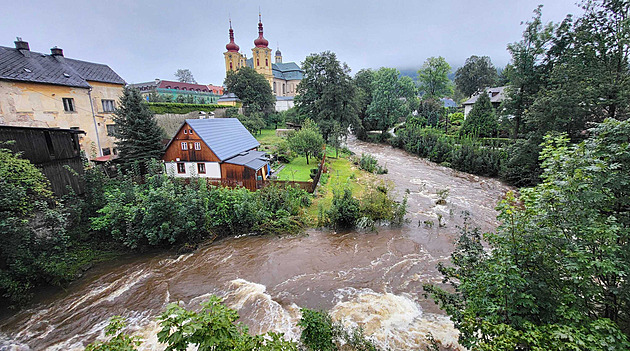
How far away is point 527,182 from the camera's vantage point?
1919 centimetres

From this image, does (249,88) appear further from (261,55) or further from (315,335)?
(315,335)

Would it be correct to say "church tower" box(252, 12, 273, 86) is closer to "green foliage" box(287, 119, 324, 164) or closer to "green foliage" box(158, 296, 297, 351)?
"green foliage" box(287, 119, 324, 164)

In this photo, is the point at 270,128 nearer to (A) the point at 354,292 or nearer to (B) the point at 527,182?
(B) the point at 527,182

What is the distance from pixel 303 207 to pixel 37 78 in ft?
62.3

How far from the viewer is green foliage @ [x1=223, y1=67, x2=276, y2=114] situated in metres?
44.8

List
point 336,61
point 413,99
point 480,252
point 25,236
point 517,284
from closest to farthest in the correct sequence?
point 517,284 → point 480,252 → point 25,236 → point 336,61 → point 413,99

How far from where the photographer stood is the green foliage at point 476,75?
2421 inches

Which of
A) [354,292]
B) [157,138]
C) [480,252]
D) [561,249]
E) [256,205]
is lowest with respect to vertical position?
[354,292]

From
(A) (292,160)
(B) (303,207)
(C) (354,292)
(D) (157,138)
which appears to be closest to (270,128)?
(A) (292,160)

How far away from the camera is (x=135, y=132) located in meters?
17.4

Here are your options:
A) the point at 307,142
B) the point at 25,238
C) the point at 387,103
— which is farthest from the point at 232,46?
the point at 25,238

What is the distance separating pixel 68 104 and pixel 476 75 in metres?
72.4

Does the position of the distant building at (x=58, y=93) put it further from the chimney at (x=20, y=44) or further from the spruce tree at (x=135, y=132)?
the spruce tree at (x=135, y=132)

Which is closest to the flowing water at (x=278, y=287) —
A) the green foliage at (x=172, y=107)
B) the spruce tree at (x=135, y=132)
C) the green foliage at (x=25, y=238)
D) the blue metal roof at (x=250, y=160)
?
the green foliage at (x=25, y=238)
